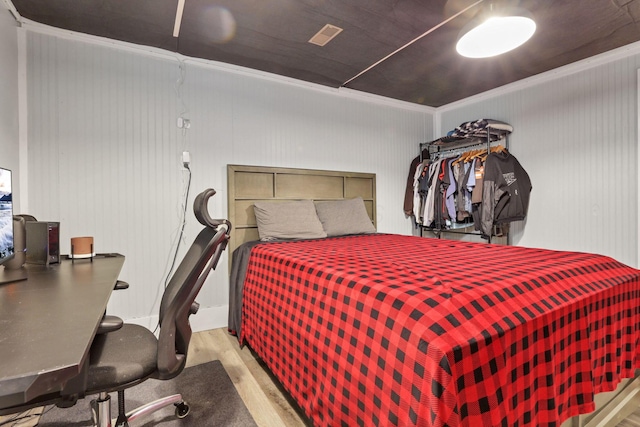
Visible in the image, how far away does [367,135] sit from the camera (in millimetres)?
3703

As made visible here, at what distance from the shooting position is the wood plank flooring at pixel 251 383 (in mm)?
1478

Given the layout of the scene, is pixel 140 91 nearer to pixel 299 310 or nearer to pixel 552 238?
pixel 299 310

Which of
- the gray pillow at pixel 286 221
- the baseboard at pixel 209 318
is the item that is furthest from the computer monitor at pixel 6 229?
the gray pillow at pixel 286 221

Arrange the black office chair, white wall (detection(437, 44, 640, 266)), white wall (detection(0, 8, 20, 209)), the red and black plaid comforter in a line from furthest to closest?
white wall (detection(437, 44, 640, 266)) < white wall (detection(0, 8, 20, 209)) < the black office chair < the red and black plaid comforter

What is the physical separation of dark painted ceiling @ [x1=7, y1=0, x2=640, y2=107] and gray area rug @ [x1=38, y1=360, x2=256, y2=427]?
7.72ft

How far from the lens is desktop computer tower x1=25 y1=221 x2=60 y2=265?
63.2 inches

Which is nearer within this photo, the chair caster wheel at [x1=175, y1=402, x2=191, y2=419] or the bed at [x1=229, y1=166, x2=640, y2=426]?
the bed at [x1=229, y1=166, x2=640, y2=426]

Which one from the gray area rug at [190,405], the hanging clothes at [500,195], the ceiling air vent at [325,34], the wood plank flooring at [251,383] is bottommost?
the wood plank flooring at [251,383]

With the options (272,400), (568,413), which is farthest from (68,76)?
(568,413)

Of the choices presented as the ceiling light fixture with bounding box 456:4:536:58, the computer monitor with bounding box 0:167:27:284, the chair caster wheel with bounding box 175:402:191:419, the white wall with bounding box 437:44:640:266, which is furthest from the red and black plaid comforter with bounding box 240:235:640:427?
the white wall with bounding box 437:44:640:266

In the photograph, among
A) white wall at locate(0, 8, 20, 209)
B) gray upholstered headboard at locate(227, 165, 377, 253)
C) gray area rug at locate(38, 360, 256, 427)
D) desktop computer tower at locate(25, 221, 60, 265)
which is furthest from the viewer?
gray upholstered headboard at locate(227, 165, 377, 253)

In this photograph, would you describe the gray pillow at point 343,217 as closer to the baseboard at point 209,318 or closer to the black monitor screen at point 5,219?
the baseboard at point 209,318

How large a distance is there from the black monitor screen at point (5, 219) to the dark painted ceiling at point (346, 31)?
1362mm

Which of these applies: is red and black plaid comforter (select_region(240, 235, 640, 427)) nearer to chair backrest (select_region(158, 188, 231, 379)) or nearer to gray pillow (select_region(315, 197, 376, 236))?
chair backrest (select_region(158, 188, 231, 379))
